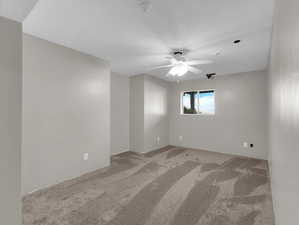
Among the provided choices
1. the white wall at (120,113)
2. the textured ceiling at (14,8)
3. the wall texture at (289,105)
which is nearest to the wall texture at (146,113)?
the white wall at (120,113)

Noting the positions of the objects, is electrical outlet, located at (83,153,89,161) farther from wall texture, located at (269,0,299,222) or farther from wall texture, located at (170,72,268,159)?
wall texture, located at (170,72,268,159)

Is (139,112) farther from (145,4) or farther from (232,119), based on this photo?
(145,4)

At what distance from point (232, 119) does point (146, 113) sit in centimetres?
250

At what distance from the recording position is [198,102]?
4.91 metres

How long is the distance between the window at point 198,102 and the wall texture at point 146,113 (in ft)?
2.88

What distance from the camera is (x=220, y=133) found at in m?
4.43

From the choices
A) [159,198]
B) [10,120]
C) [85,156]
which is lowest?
[159,198]

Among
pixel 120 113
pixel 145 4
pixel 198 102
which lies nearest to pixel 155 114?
pixel 120 113

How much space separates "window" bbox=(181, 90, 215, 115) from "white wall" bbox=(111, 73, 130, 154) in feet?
6.53

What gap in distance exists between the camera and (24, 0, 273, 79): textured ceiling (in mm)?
1566

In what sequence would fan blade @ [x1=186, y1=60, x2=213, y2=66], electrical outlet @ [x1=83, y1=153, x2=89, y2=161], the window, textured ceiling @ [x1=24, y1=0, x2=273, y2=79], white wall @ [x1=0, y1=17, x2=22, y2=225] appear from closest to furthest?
white wall @ [x1=0, y1=17, x2=22, y2=225]
textured ceiling @ [x1=24, y1=0, x2=273, y2=79]
electrical outlet @ [x1=83, y1=153, x2=89, y2=161]
fan blade @ [x1=186, y1=60, x2=213, y2=66]
the window

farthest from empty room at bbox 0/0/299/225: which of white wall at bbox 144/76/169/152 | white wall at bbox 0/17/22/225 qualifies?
white wall at bbox 144/76/169/152

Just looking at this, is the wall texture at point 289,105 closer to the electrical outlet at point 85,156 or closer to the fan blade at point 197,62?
the fan blade at point 197,62

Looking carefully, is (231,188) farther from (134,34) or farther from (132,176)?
(134,34)
